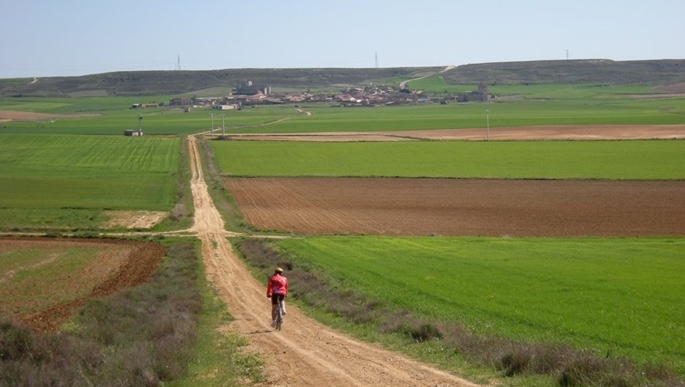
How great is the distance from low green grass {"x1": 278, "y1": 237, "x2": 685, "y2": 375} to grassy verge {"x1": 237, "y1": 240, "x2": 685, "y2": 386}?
0.49 metres

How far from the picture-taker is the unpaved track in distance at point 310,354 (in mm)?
15492

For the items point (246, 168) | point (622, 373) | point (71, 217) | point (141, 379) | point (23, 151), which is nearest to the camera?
point (622, 373)

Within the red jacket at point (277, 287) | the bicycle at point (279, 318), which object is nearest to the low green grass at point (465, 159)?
the red jacket at point (277, 287)

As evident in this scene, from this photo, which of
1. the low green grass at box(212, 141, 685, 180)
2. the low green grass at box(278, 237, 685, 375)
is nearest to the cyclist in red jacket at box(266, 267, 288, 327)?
the low green grass at box(278, 237, 685, 375)

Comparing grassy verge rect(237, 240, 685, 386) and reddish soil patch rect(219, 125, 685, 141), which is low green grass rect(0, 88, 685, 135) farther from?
grassy verge rect(237, 240, 685, 386)

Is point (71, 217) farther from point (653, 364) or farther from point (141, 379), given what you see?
point (653, 364)

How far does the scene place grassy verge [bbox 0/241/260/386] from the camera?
14.8m

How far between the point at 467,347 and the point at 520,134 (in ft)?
335

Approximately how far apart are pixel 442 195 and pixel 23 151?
2352 inches

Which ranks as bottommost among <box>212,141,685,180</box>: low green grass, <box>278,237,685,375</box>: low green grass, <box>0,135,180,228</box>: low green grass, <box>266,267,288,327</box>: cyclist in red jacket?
<box>212,141,685,180</box>: low green grass

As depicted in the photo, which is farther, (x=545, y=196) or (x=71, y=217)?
(x=545, y=196)

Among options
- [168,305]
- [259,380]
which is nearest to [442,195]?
[168,305]

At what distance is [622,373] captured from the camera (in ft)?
45.1

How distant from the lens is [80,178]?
75500mm
